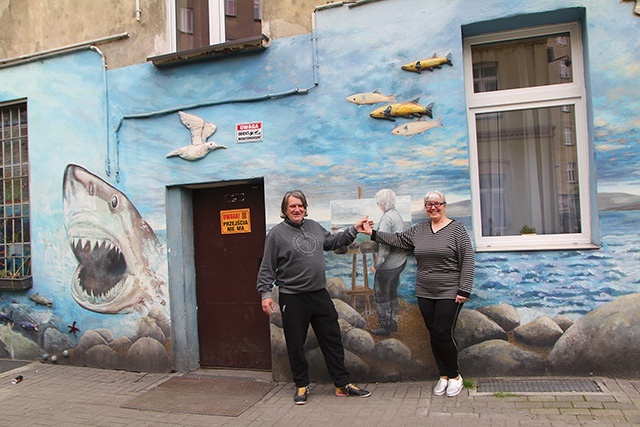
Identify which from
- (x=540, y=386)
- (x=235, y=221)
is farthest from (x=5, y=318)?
(x=540, y=386)

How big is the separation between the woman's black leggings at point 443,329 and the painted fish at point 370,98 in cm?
191

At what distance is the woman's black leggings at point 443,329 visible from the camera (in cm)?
466

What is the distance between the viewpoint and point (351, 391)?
192 inches

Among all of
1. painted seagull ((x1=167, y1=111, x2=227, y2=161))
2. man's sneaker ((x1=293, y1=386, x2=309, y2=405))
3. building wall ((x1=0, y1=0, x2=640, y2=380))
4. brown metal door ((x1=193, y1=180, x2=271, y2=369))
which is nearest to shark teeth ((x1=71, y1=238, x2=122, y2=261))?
building wall ((x1=0, y1=0, x2=640, y2=380))

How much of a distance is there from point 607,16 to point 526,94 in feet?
2.97

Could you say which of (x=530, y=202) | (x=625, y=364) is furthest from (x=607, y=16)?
(x=625, y=364)

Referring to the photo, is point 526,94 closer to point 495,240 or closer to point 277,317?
point 495,240

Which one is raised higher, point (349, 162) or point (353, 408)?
point (349, 162)

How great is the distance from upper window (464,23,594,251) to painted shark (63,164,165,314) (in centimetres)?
363

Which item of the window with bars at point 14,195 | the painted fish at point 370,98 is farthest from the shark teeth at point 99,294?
the painted fish at point 370,98

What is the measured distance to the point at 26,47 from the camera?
6898 millimetres

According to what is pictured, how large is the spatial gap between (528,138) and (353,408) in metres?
3.01

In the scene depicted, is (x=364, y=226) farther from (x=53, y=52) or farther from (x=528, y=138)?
(x=53, y=52)

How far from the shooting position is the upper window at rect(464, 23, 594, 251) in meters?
5.04
